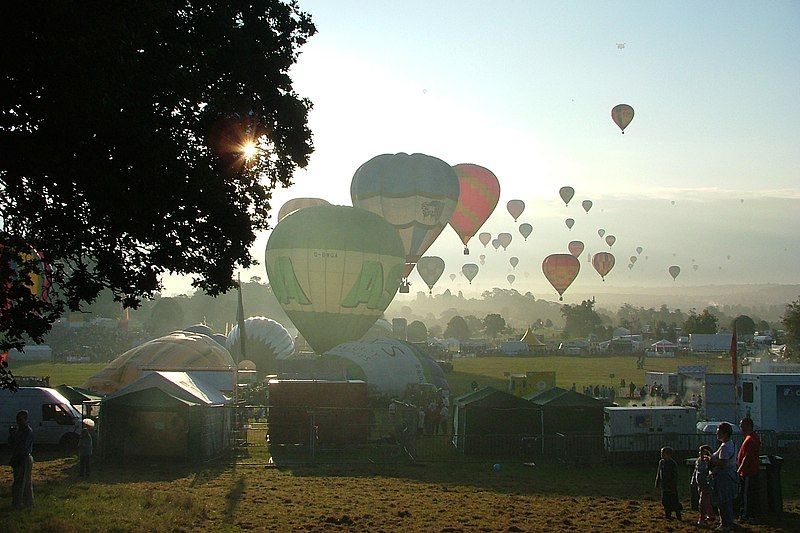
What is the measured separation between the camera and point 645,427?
74.2ft

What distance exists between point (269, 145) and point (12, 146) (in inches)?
167

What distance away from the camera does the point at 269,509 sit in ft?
49.4

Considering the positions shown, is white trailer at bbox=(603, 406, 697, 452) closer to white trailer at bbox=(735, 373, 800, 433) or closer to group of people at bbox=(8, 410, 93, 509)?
white trailer at bbox=(735, 373, 800, 433)

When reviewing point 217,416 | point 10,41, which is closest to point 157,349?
point 217,416

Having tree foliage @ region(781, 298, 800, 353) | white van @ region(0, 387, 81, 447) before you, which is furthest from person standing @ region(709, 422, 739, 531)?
tree foliage @ region(781, 298, 800, 353)

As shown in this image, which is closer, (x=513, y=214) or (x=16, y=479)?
(x=16, y=479)

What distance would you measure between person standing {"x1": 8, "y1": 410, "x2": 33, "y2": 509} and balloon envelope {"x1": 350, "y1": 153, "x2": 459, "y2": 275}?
43284 millimetres

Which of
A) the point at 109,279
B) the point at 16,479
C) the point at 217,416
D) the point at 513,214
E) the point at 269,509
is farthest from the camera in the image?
the point at 513,214

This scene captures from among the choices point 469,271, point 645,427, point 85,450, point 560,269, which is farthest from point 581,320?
point 85,450

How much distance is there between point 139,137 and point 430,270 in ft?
246

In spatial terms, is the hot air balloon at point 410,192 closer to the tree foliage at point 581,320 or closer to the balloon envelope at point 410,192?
the balloon envelope at point 410,192

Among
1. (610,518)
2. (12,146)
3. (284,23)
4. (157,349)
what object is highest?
(284,23)

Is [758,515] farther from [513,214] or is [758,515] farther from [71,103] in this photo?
[513,214]

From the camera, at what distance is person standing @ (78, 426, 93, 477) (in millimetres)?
18203
